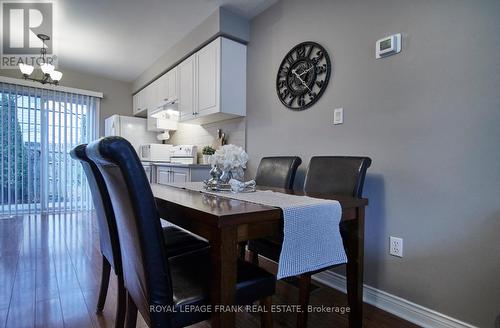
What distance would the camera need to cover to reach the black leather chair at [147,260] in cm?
80

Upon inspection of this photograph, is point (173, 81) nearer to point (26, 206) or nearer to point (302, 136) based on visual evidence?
point (302, 136)

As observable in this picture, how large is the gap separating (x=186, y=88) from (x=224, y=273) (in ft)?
9.45

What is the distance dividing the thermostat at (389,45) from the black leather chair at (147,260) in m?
1.55

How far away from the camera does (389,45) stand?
1.71 meters

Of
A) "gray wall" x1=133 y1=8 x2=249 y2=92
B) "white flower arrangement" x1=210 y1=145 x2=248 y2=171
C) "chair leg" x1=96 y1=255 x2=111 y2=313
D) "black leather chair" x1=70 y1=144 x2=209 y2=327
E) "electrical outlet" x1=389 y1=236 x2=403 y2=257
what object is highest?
"gray wall" x1=133 y1=8 x2=249 y2=92

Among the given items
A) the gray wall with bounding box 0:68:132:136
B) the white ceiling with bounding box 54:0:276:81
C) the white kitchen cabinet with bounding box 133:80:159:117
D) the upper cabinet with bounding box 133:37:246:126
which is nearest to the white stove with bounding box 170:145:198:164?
the upper cabinet with bounding box 133:37:246:126

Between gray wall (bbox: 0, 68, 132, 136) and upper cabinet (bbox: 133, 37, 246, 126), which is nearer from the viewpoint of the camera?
upper cabinet (bbox: 133, 37, 246, 126)

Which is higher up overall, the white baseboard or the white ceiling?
the white ceiling

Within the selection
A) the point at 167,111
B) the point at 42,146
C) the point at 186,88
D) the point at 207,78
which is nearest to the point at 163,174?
the point at 167,111

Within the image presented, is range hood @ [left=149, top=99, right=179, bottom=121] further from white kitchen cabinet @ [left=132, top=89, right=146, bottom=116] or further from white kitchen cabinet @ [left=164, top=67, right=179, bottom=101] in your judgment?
white kitchen cabinet @ [left=132, top=89, right=146, bottom=116]

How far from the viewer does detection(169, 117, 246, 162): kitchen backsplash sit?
3066 millimetres

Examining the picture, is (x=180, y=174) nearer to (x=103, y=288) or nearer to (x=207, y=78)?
(x=207, y=78)

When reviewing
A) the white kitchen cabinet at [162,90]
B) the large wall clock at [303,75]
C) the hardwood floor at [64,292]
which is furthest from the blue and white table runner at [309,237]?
the white kitchen cabinet at [162,90]

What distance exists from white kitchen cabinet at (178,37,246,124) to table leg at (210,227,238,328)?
2.05 m
